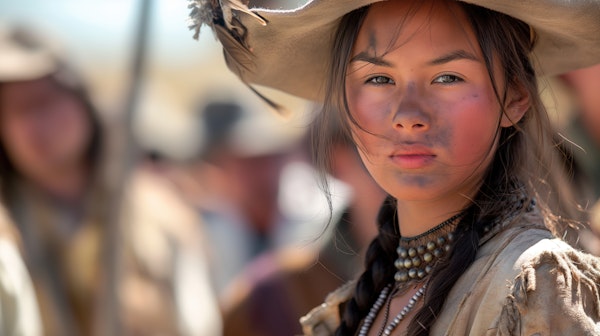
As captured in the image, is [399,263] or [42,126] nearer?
[399,263]

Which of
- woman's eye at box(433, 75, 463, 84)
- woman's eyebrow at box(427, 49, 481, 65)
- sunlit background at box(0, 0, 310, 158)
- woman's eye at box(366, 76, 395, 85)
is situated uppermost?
woman's eyebrow at box(427, 49, 481, 65)

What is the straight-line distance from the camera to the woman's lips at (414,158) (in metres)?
2.18

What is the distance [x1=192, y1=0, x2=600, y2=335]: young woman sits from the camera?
79.0 inches

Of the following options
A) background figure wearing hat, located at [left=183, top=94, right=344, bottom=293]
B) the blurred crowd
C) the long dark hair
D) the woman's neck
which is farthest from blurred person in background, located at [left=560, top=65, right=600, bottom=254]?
the woman's neck

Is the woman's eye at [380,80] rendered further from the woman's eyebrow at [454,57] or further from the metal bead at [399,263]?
the metal bead at [399,263]

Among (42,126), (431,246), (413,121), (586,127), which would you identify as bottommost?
(42,126)

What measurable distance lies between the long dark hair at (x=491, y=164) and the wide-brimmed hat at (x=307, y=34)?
0.05m

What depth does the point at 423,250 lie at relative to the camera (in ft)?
7.68

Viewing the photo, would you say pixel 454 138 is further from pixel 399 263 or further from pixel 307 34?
pixel 307 34

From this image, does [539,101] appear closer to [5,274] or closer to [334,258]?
[334,258]

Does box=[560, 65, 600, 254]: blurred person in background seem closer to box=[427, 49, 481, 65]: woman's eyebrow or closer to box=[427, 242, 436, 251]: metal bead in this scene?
box=[427, 242, 436, 251]: metal bead

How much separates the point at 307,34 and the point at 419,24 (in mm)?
336

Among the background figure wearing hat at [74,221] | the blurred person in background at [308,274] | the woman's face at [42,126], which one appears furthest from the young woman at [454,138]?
the woman's face at [42,126]

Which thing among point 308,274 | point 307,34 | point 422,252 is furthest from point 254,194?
point 422,252
